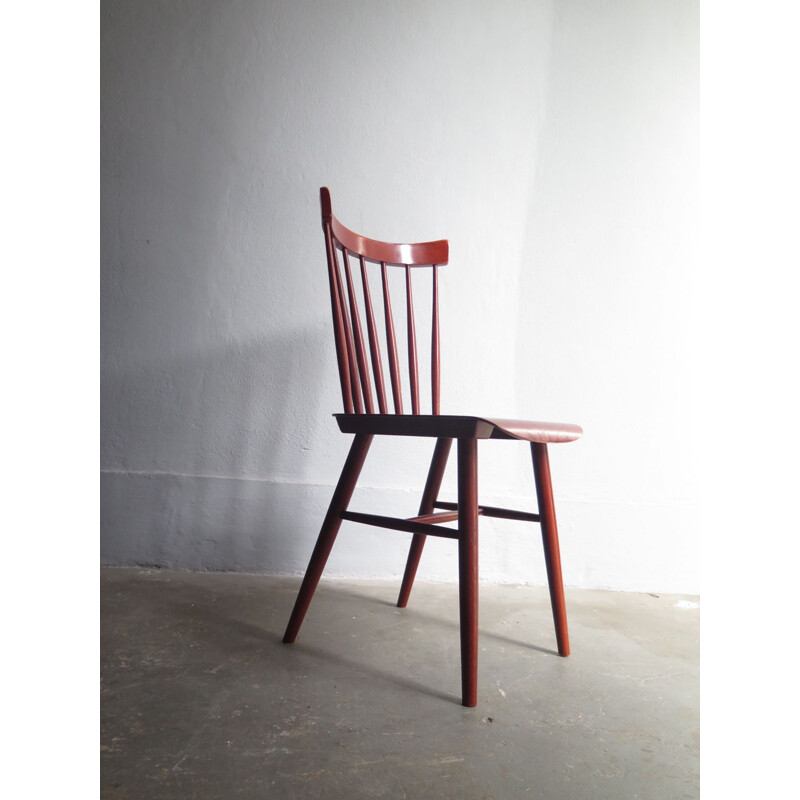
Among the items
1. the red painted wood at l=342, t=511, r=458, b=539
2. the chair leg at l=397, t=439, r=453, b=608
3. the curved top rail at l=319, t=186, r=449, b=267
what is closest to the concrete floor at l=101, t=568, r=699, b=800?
the chair leg at l=397, t=439, r=453, b=608

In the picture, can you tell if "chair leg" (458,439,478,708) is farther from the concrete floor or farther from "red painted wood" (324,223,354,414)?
"red painted wood" (324,223,354,414)

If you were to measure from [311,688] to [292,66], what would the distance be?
1.77m

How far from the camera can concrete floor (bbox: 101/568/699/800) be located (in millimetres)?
759

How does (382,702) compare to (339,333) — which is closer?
(382,702)

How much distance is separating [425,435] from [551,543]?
1.26ft

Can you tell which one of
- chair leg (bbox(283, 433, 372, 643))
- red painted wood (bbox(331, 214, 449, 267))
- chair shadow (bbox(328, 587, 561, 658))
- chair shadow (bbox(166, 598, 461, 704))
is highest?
red painted wood (bbox(331, 214, 449, 267))

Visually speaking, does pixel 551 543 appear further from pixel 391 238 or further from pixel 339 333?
pixel 391 238

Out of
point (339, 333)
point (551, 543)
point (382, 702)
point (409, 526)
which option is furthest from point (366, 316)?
point (382, 702)

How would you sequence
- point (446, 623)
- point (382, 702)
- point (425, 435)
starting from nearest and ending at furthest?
point (382, 702) → point (425, 435) → point (446, 623)

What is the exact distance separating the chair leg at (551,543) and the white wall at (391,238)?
0.59m

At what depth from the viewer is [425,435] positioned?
109 cm

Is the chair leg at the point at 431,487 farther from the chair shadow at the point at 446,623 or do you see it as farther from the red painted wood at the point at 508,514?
the red painted wood at the point at 508,514

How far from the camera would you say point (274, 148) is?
1859mm
